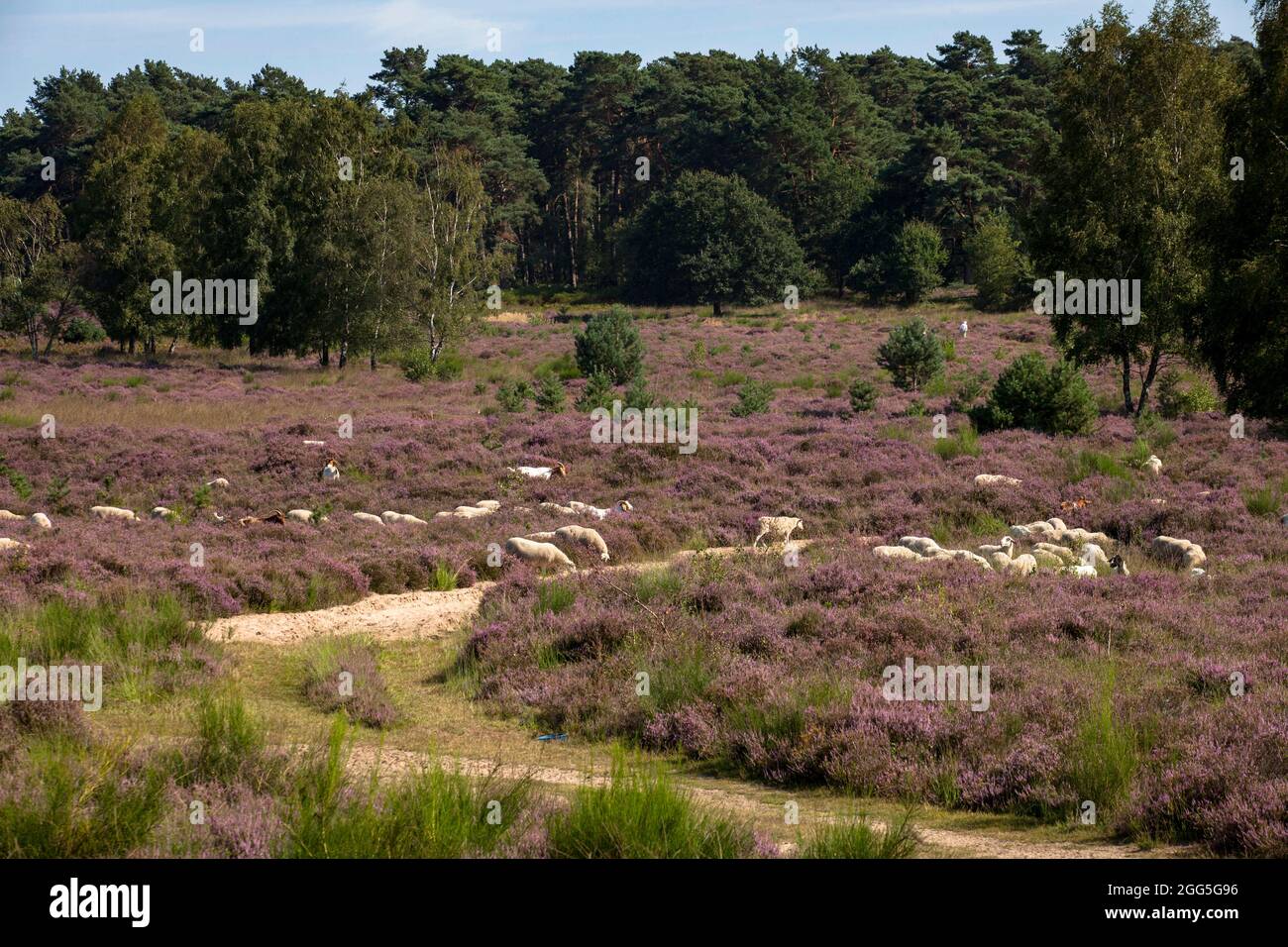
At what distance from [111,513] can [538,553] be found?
25.1ft

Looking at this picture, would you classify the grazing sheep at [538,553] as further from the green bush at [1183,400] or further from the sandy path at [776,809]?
the green bush at [1183,400]

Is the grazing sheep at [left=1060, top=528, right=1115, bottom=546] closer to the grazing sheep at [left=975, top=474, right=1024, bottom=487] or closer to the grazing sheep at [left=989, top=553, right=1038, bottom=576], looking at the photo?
the grazing sheep at [left=989, top=553, right=1038, bottom=576]

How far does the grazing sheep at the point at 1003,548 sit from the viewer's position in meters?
14.7

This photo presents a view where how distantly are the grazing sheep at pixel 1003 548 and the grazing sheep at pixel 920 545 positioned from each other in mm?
589

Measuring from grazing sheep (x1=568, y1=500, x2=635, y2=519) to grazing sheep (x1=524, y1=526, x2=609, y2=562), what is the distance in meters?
1.66

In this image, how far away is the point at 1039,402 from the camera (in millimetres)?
25312

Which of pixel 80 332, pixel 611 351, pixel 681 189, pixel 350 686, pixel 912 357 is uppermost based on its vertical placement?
pixel 681 189

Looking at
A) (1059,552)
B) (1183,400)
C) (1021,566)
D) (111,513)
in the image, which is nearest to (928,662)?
(1021,566)

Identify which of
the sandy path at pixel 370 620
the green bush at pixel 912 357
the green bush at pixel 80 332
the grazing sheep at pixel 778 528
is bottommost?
the sandy path at pixel 370 620

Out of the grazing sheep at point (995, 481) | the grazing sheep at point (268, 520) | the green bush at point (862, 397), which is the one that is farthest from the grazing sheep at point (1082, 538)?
the green bush at point (862, 397)

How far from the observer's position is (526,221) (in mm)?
95312

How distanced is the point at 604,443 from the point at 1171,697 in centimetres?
1645

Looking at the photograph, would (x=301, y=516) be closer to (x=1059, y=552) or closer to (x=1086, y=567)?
(x=1059, y=552)

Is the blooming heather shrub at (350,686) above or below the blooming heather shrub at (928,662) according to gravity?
below
